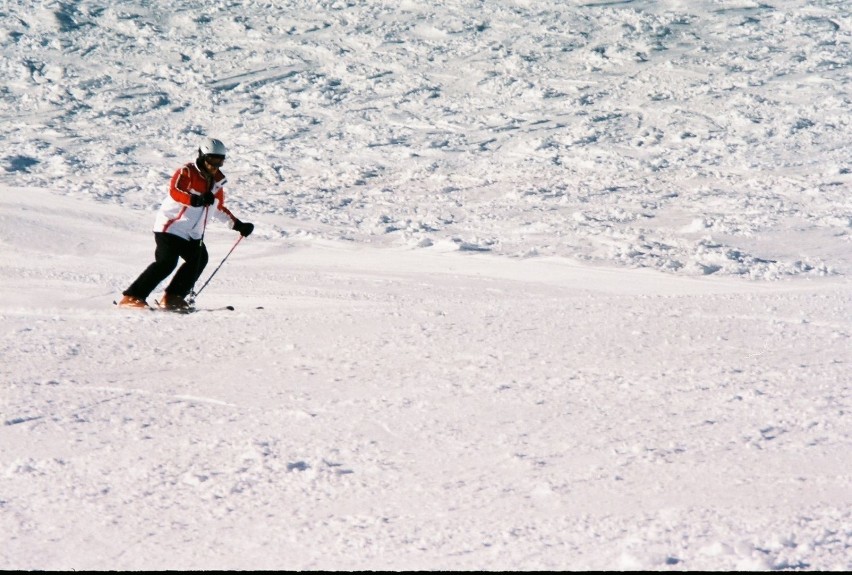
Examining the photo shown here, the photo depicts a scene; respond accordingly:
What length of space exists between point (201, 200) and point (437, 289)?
6.15ft

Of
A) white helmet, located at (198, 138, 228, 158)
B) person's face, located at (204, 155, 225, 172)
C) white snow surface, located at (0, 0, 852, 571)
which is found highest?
white helmet, located at (198, 138, 228, 158)

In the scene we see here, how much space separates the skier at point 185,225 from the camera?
697cm

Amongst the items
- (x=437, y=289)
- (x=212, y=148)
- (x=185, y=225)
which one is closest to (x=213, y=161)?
(x=212, y=148)

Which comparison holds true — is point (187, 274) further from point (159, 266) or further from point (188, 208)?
point (188, 208)

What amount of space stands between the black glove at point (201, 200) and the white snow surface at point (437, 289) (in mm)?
726

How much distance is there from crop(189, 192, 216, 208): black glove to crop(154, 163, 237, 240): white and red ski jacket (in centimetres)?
2

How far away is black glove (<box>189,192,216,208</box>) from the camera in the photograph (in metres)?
7.02

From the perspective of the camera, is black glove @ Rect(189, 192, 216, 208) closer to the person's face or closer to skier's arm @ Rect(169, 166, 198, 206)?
skier's arm @ Rect(169, 166, 198, 206)

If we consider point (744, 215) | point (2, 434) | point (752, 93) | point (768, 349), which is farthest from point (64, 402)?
point (752, 93)

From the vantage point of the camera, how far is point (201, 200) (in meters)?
7.06

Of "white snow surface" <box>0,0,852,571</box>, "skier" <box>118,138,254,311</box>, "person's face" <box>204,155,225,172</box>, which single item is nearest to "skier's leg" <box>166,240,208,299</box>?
"skier" <box>118,138,254,311</box>

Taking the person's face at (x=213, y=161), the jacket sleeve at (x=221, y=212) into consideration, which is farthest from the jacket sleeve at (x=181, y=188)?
the jacket sleeve at (x=221, y=212)

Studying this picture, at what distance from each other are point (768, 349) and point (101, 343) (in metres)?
3.56

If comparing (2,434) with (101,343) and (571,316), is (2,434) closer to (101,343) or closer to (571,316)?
(101,343)
